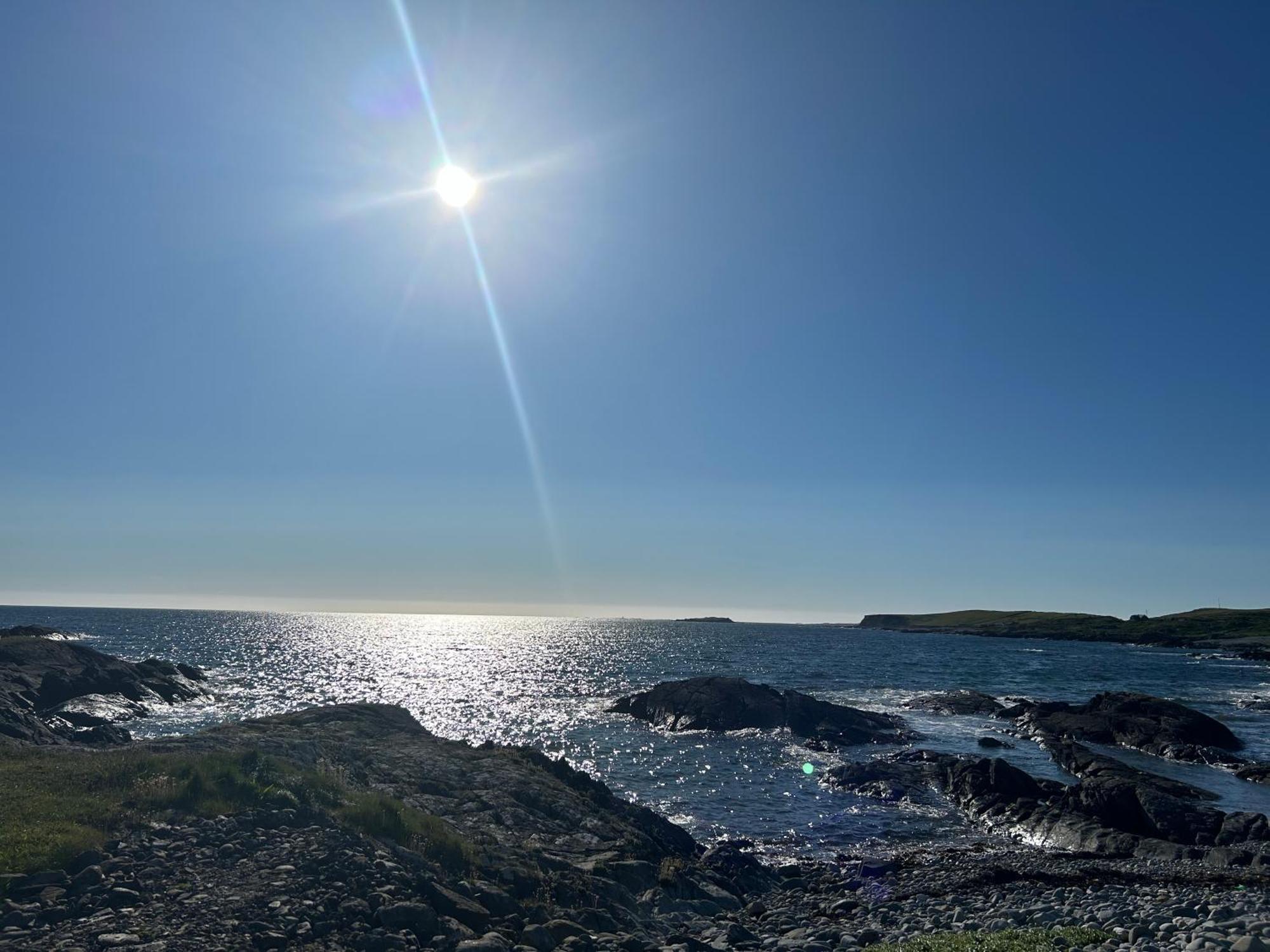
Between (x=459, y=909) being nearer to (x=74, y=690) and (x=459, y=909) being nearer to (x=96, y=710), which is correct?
(x=96, y=710)

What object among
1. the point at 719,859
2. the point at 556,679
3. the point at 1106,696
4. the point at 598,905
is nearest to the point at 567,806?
the point at 719,859

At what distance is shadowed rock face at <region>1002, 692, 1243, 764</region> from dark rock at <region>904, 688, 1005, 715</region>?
6.40 meters

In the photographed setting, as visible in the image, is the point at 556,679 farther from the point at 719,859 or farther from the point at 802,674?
the point at 719,859

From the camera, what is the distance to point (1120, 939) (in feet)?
47.4

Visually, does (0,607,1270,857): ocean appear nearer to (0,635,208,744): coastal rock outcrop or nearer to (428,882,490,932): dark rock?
(0,635,208,744): coastal rock outcrop

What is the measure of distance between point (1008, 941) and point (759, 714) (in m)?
46.9

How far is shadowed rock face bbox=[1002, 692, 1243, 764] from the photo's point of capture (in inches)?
1973

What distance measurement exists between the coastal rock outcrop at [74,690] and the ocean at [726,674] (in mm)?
3260

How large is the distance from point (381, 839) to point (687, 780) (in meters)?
26.6

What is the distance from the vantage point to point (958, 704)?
72.4 meters

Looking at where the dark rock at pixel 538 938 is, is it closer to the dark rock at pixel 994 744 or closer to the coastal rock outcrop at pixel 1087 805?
the coastal rock outcrop at pixel 1087 805

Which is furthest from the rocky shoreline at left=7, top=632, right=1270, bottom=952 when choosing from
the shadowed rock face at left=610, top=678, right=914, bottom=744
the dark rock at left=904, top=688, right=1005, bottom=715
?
the dark rock at left=904, top=688, right=1005, bottom=715

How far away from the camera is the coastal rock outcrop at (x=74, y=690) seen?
39.8 metres

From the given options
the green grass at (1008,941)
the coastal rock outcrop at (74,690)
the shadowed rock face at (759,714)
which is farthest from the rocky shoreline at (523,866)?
the shadowed rock face at (759,714)
